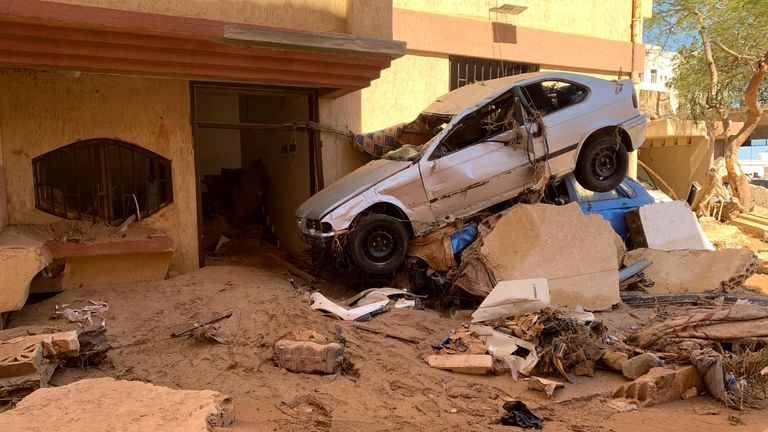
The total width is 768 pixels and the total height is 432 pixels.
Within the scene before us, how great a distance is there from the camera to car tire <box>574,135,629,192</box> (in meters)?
8.14

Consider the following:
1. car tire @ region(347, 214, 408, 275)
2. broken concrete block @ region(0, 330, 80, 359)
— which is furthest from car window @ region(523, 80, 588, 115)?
broken concrete block @ region(0, 330, 80, 359)

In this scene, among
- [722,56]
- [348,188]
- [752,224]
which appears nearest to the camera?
[348,188]


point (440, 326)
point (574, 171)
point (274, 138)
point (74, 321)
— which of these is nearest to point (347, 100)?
point (274, 138)

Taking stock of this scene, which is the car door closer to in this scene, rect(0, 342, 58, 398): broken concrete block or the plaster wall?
the plaster wall

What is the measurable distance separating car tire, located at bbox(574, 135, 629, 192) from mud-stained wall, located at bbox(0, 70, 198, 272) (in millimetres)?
5680

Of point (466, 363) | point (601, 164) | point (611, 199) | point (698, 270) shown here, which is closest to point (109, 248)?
point (466, 363)

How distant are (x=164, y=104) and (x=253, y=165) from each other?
3608 millimetres

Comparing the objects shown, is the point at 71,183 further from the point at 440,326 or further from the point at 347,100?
the point at 440,326

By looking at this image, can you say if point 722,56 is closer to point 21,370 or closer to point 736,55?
point 736,55

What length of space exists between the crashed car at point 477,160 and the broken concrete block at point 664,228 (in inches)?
34.6

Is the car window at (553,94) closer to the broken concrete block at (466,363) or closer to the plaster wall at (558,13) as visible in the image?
the plaster wall at (558,13)

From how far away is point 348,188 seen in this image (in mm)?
7258

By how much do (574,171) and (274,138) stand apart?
5537 mm

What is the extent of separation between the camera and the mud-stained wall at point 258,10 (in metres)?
6.28
